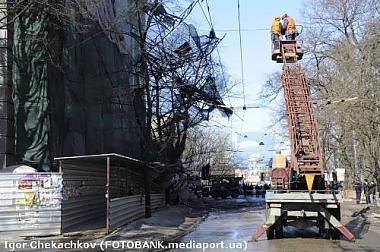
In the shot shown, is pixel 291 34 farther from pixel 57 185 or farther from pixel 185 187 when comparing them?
→ pixel 185 187

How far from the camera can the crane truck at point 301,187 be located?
48.4ft

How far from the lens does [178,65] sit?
79.7 feet

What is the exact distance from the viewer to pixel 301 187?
15656 millimetres

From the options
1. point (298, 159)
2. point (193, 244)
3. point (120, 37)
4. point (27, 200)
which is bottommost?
point (193, 244)

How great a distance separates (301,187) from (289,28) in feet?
20.0

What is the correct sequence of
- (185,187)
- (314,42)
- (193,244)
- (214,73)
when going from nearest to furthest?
(193,244) → (214,73) → (185,187) → (314,42)

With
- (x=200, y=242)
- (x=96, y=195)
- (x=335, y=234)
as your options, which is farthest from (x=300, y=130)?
(x=96, y=195)

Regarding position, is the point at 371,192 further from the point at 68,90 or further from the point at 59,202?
the point at 59,202

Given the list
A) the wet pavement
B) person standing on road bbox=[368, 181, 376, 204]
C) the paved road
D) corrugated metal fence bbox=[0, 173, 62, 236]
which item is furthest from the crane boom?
person standing on road bbox=[368, 181, 376, 204]

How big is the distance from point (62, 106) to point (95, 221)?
4.73 m

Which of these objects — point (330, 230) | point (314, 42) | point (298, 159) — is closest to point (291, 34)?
point (298, 159)

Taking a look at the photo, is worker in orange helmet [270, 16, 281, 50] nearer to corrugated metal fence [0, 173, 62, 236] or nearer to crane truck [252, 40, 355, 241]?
crane truck [252, 40, 355, 241]

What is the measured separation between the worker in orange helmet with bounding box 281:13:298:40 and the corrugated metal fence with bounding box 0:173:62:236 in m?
9.52

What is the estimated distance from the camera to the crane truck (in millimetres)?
14758
